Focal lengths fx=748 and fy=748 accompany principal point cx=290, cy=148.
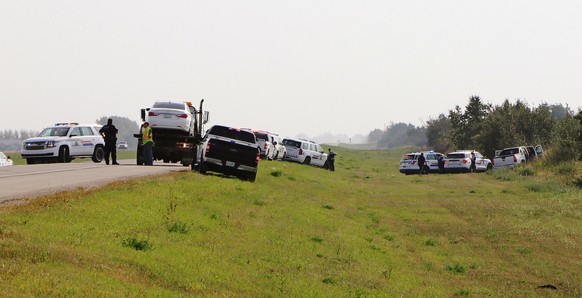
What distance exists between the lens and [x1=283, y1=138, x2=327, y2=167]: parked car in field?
55.2 m

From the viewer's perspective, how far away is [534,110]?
7375 cm

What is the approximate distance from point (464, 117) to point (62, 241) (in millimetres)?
87168

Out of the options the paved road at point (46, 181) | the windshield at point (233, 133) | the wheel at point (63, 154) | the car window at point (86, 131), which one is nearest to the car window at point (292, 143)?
the car window at point (86, 131)

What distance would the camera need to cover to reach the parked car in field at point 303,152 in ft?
181

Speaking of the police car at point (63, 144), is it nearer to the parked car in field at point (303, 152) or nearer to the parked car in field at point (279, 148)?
the parked car in field at point (279, 148)

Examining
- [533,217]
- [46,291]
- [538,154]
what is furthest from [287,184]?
[538,154]

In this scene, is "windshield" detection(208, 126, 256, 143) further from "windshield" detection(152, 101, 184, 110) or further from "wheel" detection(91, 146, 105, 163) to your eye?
"wheel" detection(91, 146, 105, 163)

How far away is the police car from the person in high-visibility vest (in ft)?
17.8

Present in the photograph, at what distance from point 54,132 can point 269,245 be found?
23552mm

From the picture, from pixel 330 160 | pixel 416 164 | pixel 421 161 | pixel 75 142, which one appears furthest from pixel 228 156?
pixel 330 160

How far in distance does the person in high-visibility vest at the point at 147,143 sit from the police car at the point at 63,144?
543cm

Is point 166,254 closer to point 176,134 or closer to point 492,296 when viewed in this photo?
point 492,296

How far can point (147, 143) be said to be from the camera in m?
31.2

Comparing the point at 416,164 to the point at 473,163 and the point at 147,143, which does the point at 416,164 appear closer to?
the point at 473,163
